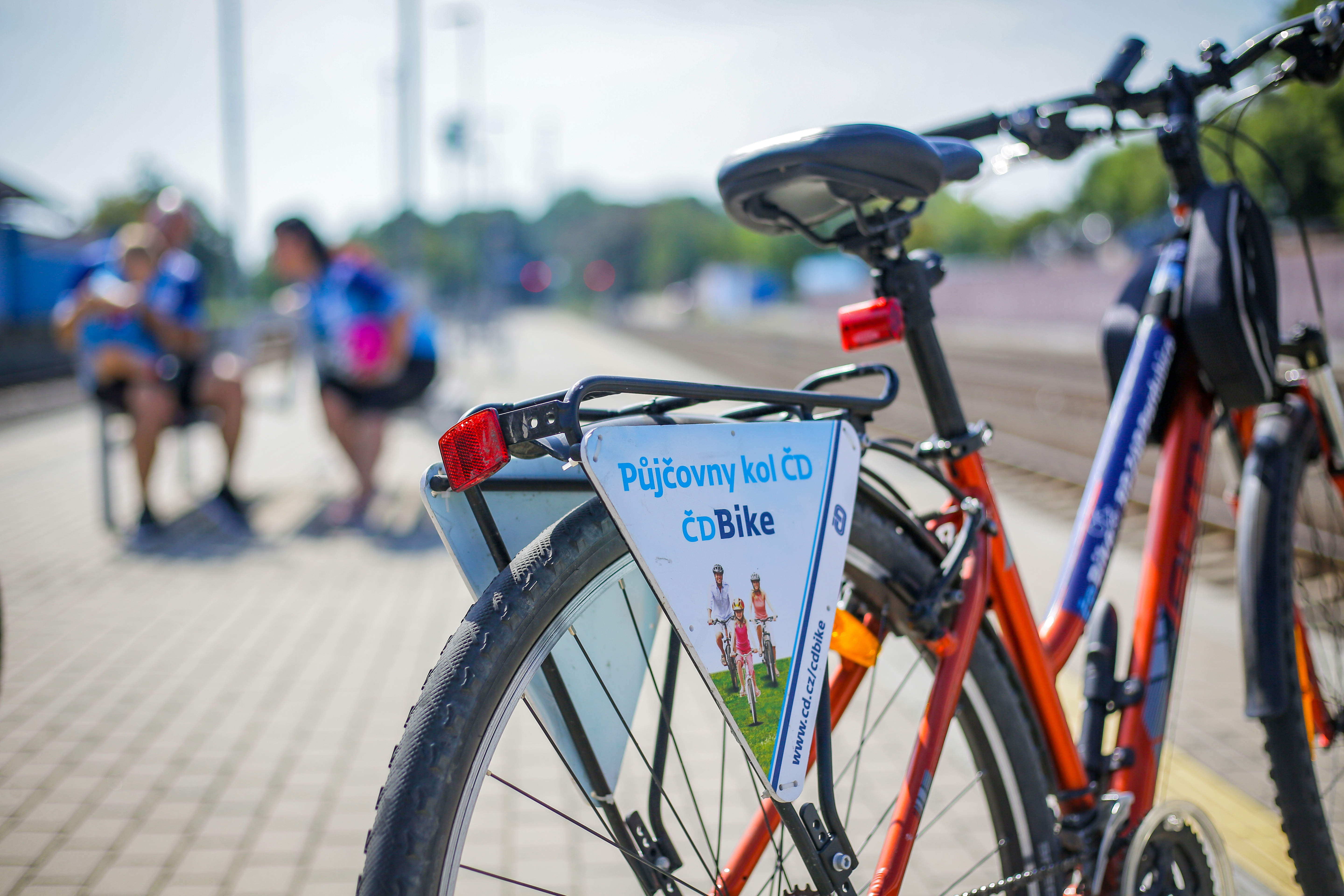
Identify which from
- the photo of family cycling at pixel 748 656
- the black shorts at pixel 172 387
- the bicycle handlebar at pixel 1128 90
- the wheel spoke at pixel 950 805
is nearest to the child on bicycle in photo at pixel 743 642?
the photo of family cycling at pixel 748 656

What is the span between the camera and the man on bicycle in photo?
44.2 inches

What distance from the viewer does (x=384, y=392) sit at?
6289mm

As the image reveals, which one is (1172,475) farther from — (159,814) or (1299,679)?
(159,814)

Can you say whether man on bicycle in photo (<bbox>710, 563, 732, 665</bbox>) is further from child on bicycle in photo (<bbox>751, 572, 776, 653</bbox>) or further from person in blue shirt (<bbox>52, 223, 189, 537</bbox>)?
person in blue shirt (<bbox>52, 223, 189, 537</bbox>)

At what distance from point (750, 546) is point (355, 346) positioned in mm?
5403

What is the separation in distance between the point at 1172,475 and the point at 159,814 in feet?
8.57

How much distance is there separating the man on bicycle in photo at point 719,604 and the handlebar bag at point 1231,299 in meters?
1.25

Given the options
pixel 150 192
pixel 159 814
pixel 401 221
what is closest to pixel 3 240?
pixel 401 221

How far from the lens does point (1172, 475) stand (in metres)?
1.95

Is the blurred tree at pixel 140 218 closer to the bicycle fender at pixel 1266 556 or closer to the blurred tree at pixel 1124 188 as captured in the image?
the bicycle fender at pixel 1266 556

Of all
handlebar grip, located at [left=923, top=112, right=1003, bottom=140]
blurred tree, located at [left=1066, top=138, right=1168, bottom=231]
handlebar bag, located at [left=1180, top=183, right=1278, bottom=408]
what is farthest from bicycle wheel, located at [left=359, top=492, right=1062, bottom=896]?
blurred tree, located at [left=1066, top=138, right=1168, bottom=231]

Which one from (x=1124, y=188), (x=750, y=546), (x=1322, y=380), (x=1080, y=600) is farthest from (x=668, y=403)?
(x=1124, y=188)

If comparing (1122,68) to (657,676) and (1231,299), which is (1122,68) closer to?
(1231,299)

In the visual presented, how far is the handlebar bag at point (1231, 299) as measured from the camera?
1856mm
